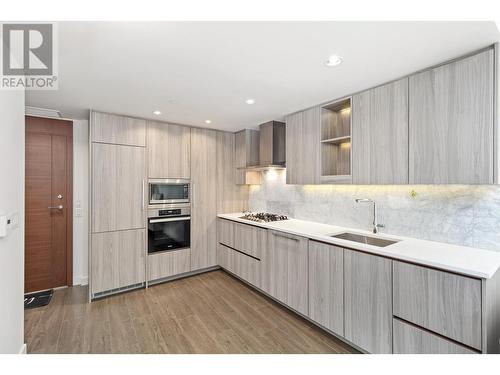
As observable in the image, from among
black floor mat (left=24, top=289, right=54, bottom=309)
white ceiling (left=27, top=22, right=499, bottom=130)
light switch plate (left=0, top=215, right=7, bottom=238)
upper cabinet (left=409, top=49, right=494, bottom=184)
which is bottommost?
black floor mat (left=24, top=289, right=54, bottom=309)

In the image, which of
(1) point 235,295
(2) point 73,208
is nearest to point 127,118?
(2) point 73,208

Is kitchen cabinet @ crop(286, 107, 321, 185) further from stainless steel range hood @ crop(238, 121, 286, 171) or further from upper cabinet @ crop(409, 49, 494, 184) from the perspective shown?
upper cabinet @ crop(409, 49, 494, 184)

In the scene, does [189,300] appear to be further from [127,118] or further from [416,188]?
[416,188]

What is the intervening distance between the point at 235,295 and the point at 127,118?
275cm

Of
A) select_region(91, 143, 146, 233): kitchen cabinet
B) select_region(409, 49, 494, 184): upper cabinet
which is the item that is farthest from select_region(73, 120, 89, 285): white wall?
select_region(409, 49, 494, 184): upper cabinet

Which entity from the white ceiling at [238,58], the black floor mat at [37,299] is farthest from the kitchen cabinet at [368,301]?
the black floor mat at [37,299]

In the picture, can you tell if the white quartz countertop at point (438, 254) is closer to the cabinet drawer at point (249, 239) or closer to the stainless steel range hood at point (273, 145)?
the cabinet drawer at point (249, 239)

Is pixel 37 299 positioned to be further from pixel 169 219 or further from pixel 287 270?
pixel 287 270

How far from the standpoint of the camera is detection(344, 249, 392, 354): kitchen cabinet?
181 centimetres

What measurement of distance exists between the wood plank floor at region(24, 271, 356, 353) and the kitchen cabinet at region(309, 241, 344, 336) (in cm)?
18

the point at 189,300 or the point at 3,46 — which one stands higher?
the point at 3,46

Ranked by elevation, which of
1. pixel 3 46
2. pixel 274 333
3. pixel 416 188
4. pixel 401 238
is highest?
pixel 3 46

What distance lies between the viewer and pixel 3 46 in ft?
4.82

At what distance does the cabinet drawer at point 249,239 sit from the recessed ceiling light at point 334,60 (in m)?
1.95
